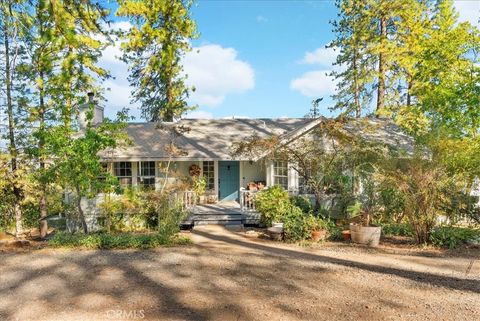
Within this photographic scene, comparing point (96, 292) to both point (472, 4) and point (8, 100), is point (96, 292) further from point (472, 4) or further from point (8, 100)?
point (472, 4)

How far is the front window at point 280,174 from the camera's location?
15.2 meters

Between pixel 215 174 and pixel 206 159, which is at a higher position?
pixel 206 159

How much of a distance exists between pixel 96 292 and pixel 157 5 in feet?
71.3

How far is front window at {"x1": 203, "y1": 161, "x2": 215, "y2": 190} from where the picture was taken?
17.5 metres

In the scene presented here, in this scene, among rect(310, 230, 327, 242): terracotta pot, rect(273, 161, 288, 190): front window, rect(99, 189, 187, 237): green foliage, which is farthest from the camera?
rect(273, 161, 288, 190): front window

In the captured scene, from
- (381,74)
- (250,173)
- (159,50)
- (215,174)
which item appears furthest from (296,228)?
(159,50)

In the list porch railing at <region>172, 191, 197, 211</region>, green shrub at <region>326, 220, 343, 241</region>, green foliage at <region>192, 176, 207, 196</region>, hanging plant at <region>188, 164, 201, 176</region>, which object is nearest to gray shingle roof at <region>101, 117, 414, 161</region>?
hanging plant at <region>188, 164, 201, 176</region>

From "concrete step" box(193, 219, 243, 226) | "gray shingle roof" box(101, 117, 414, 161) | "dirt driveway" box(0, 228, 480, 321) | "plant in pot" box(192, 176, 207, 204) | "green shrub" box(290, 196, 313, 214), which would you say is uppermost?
"gray shingle roof" box(101, 117, 414, 161)

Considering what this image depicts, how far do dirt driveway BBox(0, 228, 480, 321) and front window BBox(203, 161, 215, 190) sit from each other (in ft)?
27.0

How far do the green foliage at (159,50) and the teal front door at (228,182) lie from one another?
968 centimetres

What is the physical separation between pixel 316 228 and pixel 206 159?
23.0ft

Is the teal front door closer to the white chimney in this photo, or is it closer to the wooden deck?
the wooden deck

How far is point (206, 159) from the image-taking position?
1593 centimetres

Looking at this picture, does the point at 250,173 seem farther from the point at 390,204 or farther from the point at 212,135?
the point at 390,204
